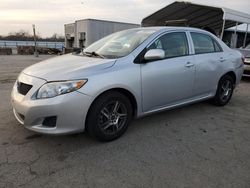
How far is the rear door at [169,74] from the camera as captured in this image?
3287 mm

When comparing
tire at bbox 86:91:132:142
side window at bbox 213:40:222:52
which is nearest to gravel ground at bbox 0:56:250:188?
tire at bbox 86:91:132:142

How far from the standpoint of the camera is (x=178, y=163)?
264 cm

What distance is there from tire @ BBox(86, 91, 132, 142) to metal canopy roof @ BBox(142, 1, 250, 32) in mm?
9116

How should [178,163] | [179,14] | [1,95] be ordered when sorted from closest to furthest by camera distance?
[178,163]
[1,95]
[179,14]

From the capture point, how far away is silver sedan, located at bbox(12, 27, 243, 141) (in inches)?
104

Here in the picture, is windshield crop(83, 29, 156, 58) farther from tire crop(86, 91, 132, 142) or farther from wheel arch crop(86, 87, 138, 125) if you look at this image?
tire crop(86, 91, 132, 142)

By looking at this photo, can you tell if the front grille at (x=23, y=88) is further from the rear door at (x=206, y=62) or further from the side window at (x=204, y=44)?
the side window at (x=204, y=44)

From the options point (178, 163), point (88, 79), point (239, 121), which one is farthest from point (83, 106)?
point (239, 121)

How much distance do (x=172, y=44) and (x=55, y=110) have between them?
2.18 m

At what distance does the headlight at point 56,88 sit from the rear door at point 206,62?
227cm

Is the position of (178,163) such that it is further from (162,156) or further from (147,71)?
(147,71)

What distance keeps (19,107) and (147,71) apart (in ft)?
5.77

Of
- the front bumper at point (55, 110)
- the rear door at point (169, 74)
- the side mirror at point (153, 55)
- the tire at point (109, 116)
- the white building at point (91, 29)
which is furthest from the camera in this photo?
the white building at point (91, 29)

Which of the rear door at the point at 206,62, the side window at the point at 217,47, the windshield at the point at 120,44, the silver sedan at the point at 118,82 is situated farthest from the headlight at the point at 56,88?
the side window at the point at 217,47
